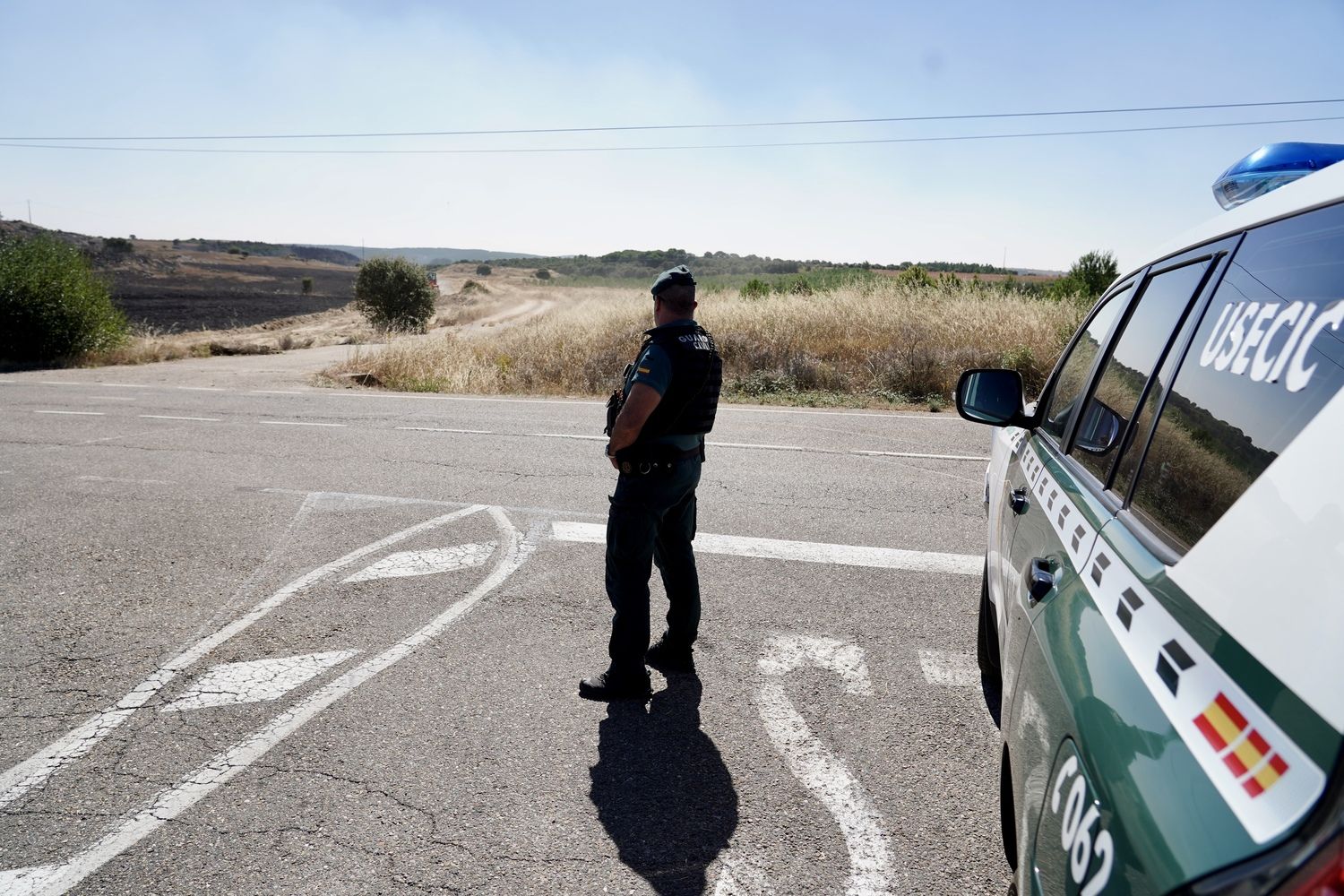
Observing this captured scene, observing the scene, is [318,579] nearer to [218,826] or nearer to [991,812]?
[218,826]

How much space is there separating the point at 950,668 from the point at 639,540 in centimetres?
160

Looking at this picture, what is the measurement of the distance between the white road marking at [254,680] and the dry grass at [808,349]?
10982mm

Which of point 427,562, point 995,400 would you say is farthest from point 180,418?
point 995,400

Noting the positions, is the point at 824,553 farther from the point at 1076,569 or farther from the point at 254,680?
the point at 1076,569

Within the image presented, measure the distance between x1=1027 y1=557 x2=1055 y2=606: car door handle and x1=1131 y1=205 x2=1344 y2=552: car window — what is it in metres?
0.27

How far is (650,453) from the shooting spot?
356 centimetres

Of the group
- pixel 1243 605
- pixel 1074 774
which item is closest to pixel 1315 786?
pixel 1243 605

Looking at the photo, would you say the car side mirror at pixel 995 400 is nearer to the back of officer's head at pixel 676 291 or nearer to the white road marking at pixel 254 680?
the back of officer's head at pixel 676 291

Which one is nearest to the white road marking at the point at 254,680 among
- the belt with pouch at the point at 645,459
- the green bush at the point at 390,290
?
the belt with pouch at the point at 645,459

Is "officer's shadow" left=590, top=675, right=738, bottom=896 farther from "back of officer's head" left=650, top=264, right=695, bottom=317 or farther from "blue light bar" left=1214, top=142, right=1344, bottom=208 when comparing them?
"blue light bar" left=1214, top=142, right=1344, bottom=208

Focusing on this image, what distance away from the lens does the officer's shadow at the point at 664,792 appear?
2727 mm

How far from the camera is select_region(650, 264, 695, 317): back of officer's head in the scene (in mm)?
3574

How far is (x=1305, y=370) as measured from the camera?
1249 mm

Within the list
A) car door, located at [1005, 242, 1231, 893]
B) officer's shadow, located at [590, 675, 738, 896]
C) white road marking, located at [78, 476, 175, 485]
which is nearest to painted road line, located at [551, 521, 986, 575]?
officer's shadow, located at [590, 675, 738, 896]
